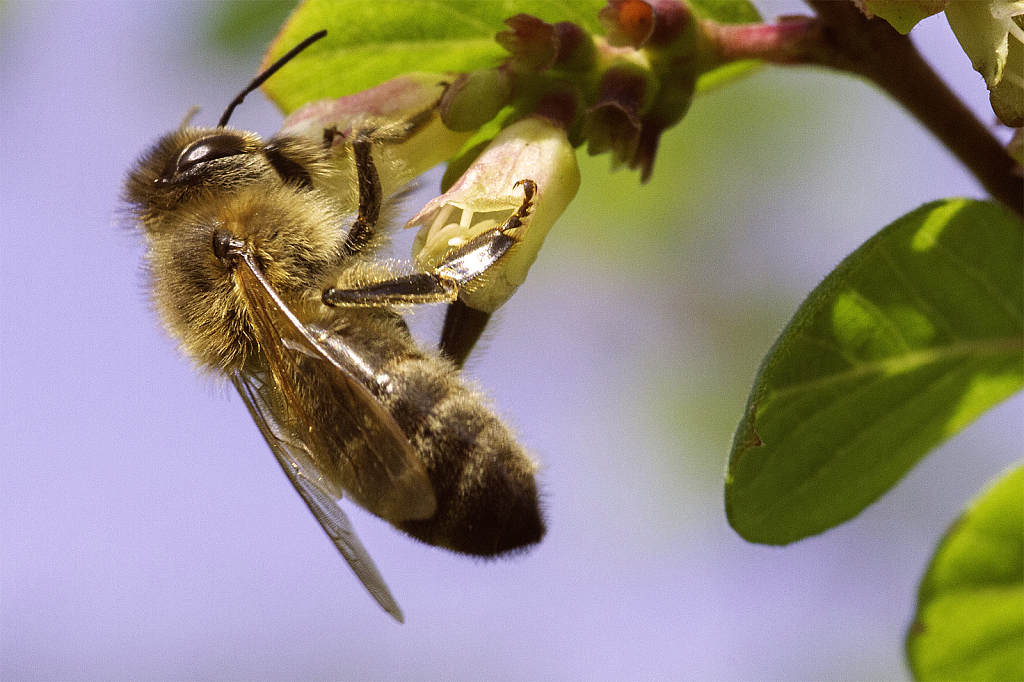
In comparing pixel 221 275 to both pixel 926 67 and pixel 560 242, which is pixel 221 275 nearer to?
pixel 926 67

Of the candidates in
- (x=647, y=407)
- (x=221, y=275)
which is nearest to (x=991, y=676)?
(x=221, y=275)

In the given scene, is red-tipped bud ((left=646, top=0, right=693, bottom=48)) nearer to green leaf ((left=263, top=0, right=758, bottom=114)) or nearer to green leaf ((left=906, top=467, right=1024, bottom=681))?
green leaf ((left=263, top=0, right=758, bottom=114))

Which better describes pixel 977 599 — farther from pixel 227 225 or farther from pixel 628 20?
pixel 227 225

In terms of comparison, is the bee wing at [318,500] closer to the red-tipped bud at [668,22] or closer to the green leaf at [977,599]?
the red-tipped bud at [668,22]

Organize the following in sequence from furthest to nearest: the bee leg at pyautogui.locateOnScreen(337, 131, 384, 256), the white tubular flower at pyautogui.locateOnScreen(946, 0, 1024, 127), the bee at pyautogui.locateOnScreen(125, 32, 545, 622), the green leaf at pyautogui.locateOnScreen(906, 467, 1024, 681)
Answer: the green leaf at pyautogui.locateOnScreen(906, 467, 1024, 681) → the bee leg at pyautogui.locateOnScreen(337, 131, 384, 256) → the bee at pyautogui.locateOnScreen(125, 32, 545, 622) → the white tubular flower at pyautogui.locateOnScreen(946, 0, 1024, 127)

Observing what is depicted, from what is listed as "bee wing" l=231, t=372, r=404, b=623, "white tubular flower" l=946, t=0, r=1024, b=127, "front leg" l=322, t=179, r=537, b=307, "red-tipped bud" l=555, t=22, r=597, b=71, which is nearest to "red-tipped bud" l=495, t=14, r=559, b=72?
"red-tipped bud" l=555, t=22, r=597, b=71

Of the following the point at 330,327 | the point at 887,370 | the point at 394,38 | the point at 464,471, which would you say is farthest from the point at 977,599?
the point at 394,38
